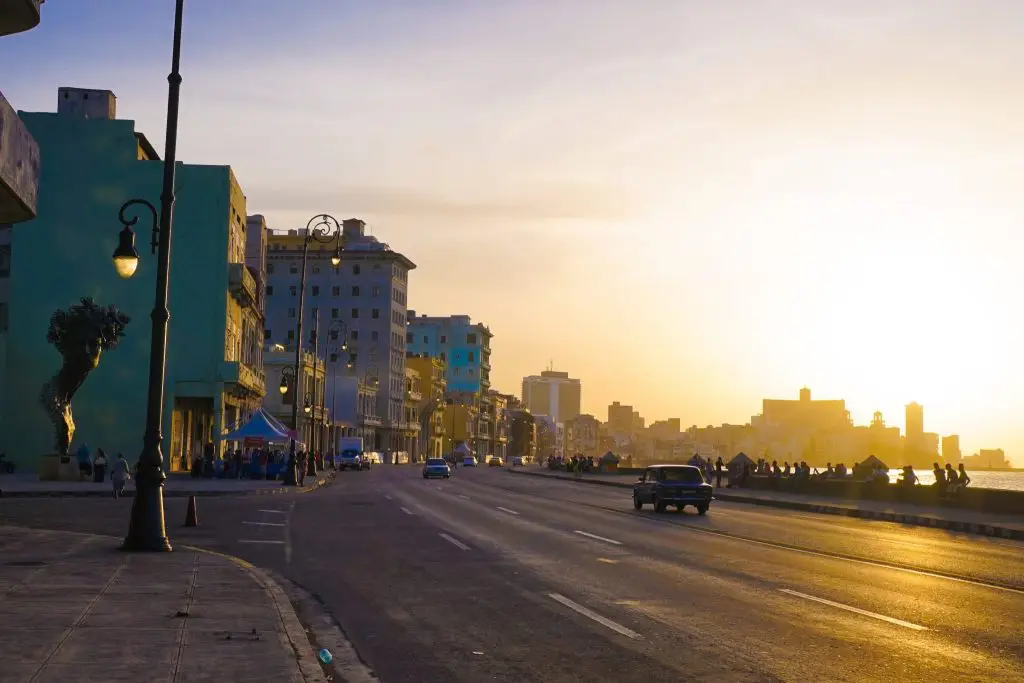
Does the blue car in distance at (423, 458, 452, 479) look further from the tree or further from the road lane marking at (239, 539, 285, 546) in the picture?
the road lane marking at (239, 539, 285, 546)

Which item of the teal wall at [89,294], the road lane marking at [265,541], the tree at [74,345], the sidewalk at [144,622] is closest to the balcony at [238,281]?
the teal wall at [89,294]

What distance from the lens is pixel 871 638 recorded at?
449 inches

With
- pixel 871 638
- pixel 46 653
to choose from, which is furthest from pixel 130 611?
pixel 871 638

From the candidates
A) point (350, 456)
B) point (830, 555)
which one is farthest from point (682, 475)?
point (350, 456)

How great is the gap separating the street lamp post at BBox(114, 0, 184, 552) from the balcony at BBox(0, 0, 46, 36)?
5.92 meters

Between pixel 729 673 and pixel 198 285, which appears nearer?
pixel 729 673

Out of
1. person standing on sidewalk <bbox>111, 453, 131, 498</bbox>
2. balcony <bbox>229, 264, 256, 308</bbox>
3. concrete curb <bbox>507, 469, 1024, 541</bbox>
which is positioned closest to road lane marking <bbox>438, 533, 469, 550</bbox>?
concrete curb <bbox>507, 469, 1024, 541</bbox>

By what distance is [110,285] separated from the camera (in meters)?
69.6

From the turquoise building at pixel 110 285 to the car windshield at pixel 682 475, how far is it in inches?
1505

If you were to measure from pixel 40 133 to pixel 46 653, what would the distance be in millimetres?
65013

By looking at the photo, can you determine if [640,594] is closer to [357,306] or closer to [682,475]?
[682,475]

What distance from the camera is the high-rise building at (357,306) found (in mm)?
167500

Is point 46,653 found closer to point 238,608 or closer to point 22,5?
point 238,608

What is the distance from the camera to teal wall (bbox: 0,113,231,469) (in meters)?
67.8
